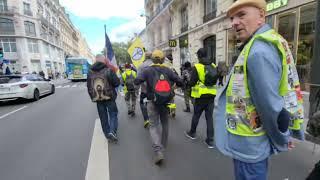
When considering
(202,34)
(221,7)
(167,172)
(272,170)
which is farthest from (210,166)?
(202,34)

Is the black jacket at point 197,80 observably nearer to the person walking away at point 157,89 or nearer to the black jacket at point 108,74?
the person walking away at point 157,89

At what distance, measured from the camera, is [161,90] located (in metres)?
3.18

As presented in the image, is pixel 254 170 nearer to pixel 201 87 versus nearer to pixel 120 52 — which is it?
pixel 201 87

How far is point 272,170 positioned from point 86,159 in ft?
9.84

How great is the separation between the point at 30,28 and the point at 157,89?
147 feet

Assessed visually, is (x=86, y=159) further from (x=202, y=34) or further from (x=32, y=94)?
(x=202, y=34)

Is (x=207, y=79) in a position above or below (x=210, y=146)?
above

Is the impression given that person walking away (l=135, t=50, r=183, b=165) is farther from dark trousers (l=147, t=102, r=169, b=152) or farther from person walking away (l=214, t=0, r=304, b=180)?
person walking away (l=214, t=0, r=304, b=180)

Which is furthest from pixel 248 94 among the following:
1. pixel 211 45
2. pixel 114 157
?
pixel 211 45

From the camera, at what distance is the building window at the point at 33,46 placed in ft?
124

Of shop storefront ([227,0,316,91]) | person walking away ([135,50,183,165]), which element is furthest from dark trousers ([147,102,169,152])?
shop storefront ([227,0,316,91])

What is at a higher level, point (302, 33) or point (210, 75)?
point (302, 33)

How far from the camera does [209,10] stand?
1491 centimetres

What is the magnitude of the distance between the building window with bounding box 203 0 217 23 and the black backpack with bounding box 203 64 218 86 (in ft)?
38.1
